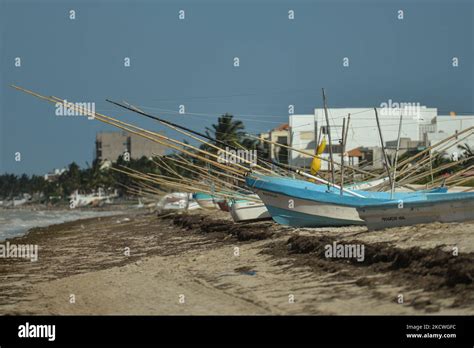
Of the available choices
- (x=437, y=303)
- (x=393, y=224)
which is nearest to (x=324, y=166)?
(x=393, y=224)

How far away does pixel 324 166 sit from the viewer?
75.8 metres

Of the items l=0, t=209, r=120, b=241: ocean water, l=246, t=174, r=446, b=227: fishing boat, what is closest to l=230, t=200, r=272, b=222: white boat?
l=246, t=174, r=446, b=227: fishing boat

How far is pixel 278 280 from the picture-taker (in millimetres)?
17891

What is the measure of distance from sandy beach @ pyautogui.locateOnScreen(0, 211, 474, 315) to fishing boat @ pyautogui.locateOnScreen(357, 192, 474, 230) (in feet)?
1.91

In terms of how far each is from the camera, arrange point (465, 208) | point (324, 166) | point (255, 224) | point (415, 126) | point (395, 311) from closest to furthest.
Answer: point (395, 311) < point (465, 208) < point (255, 224) < point (324, 166) < point (415, 126)

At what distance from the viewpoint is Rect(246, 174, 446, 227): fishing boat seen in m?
27.5

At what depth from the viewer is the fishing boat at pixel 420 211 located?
2286 centimetres

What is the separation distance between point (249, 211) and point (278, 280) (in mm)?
18653

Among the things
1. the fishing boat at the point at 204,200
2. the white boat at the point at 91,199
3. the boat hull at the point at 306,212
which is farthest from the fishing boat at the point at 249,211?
the white boat at the point at 91,199

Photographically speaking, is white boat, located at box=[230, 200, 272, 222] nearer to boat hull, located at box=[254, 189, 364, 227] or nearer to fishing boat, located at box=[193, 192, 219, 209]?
boat hull, located at box=[254, 189, 364, 227]

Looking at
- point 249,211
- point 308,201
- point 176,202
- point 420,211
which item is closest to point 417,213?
point 420,211
